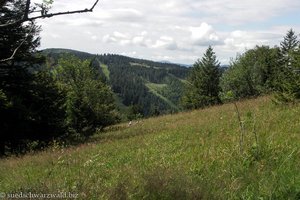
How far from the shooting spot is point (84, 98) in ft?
110

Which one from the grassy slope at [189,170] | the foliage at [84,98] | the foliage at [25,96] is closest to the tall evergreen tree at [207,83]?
the foliage at [84,98]

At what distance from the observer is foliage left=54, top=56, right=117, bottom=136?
31188mm

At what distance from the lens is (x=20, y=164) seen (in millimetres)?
11359

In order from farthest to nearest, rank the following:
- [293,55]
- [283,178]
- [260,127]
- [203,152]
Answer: [293,55]
[260,127]
[203,152]
[283,178]

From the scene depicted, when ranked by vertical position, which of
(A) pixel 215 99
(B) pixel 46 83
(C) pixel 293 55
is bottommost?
(A) pixel 215 99

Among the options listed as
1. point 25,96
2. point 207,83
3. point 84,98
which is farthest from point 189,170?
point 207,83

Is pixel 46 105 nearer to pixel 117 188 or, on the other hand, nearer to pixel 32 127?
pixel 32 127

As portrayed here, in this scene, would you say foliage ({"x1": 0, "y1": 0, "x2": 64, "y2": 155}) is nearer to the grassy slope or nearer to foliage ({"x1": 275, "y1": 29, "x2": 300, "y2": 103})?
the grassy slope

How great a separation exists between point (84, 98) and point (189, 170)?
2757 cm

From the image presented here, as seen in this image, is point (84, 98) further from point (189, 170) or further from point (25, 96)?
point (189, 170)

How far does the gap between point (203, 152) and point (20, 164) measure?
601cm

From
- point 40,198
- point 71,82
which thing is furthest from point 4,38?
point 71,82

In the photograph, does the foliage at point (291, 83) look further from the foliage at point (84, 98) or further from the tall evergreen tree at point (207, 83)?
the tall evergreen tree at point (207, 83)

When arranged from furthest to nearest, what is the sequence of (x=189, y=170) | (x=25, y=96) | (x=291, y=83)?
(x=25, y=96) → (x=291, y=83) → (x=189, y=170)
